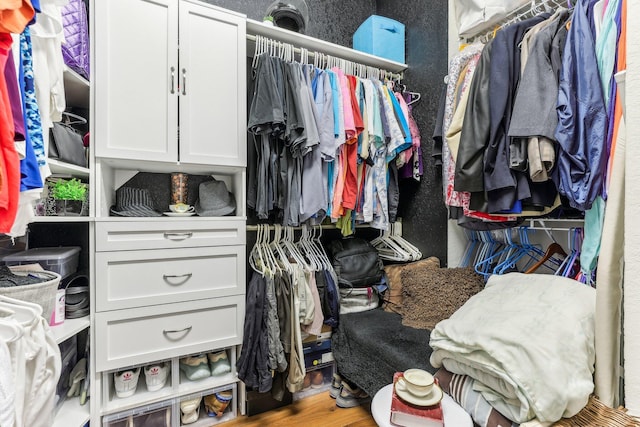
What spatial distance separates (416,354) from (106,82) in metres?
1.83

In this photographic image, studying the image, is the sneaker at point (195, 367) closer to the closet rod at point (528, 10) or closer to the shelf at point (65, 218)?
the shelf at point (65, 218)

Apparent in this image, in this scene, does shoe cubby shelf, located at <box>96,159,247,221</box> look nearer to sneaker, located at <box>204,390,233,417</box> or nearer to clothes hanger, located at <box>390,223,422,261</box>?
sneaker, located at <box>204,390,233,417</box>

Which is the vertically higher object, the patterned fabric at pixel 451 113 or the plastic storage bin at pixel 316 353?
the patterned fabric at pixel 451 113

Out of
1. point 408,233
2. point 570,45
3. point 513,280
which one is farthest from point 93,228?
point 570,45

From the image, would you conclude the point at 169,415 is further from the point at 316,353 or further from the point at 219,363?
the point at 316,353

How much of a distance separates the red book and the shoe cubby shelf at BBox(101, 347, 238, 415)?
104 centimetres

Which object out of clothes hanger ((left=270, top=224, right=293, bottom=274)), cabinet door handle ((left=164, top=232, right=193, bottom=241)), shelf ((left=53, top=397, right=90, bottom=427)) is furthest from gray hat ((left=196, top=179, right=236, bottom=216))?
shelf ((left=53, top=397, right=90, bottom=427))

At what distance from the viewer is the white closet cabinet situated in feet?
4.55

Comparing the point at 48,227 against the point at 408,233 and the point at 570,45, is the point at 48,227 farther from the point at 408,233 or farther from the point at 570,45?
the point at 570,45

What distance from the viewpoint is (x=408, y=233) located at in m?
2.29

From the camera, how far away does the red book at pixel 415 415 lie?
0.86 metres

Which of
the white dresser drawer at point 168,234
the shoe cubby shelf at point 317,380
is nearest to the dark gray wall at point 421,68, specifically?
the shoe cubby shelf at point 317,380

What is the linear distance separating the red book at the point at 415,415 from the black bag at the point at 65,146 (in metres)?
1.54

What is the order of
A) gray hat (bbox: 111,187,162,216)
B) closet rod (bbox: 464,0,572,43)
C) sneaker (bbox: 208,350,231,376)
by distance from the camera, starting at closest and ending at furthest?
closet rod (bbox: 464,0,572,43) → gray hat (bbox: 111,187,162,216) → sneaker (bbox: 208,350,231,376)
